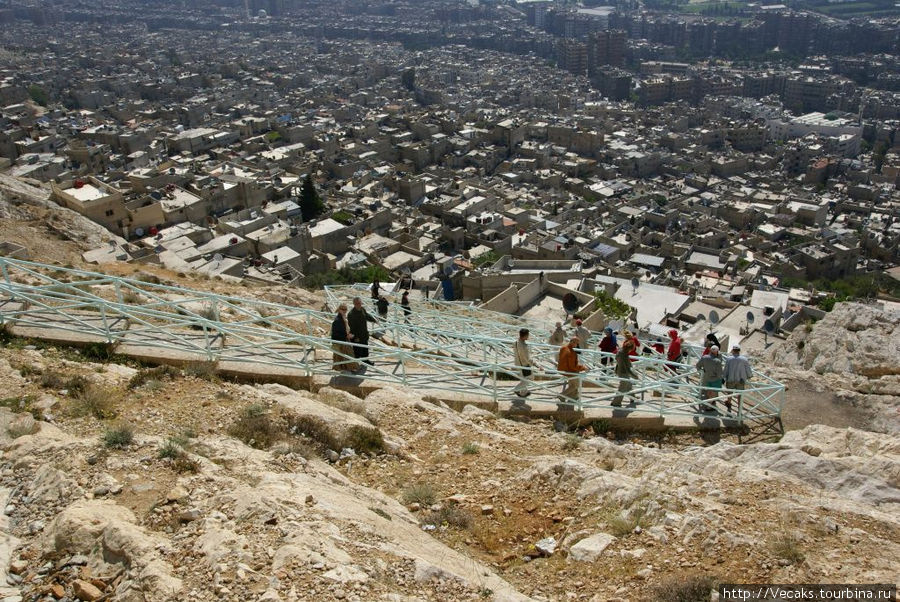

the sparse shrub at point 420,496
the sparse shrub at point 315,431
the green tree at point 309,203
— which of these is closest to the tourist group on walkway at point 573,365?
the sparse shrub at point 315,431

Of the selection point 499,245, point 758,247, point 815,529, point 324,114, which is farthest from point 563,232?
point 324,114

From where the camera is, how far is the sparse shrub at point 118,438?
4.71m

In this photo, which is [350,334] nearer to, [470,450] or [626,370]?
[470,450]

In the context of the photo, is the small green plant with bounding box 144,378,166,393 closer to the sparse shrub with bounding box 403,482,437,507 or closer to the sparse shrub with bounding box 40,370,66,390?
the sparse shrub with bounding box 40,370,66,390

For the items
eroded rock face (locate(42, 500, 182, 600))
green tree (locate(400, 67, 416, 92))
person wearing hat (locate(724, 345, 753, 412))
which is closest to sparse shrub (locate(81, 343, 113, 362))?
eroded rock face (locate(42, 500, 182, 600))

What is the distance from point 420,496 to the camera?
5070 millimetres

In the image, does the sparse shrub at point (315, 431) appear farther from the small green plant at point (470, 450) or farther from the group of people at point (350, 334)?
the group of people at point (350, 334)

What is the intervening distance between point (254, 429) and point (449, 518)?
1715 millimetres

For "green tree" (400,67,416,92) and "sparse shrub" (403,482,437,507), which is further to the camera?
"green tree" (400,67,416,92)

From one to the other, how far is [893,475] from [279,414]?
5045 mm

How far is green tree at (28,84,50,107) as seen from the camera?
186 ft

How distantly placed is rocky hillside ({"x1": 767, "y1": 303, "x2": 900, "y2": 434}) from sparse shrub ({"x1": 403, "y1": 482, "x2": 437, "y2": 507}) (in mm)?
5259

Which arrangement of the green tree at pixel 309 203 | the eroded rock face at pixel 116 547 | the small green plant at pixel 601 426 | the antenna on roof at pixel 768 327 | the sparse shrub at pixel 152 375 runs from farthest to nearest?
the green tree at pixel 309 203
the antenna on roof at pixel 768 327
the small green plant at pixel 601 426
the sparse shrub at pixel 152 375
the eroded rock face at pixel 116 547

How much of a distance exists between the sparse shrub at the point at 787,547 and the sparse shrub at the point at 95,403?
486 cm
